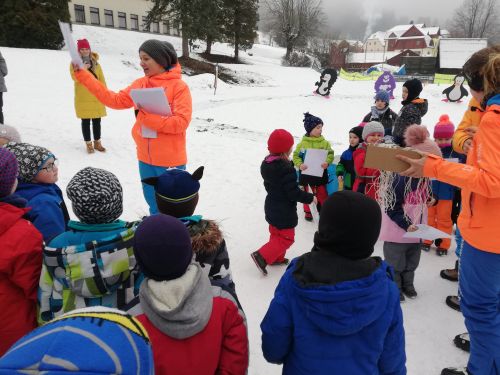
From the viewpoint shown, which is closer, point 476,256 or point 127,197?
point 476,256

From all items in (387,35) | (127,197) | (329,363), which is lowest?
(127,197)

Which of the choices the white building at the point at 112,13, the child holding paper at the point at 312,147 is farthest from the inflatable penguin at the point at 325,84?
the white building at the point at 112,13

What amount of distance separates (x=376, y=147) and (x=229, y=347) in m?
1.50

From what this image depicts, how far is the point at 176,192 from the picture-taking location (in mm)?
2068

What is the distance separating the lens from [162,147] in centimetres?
360

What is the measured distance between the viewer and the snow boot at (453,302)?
10.8 feet

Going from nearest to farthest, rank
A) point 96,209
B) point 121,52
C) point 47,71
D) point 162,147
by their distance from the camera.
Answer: point 96,209 → point 162,147 → point 47,71 → point 121,52

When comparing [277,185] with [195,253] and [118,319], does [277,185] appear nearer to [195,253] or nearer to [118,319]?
[195,253]

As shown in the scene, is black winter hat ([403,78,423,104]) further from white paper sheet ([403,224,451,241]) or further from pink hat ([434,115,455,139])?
white paper sheet ([403,224,451,241])

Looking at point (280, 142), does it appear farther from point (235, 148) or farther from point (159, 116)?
point (235, 148)

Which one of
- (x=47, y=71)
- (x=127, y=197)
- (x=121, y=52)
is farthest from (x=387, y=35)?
(x=127, y=197)

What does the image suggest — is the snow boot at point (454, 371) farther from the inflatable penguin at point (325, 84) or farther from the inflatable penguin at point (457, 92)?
the inflatable penguin at point (457, 92)

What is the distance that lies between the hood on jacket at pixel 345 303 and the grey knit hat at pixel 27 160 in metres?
2.00

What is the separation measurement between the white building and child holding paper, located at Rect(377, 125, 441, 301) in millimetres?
35158
